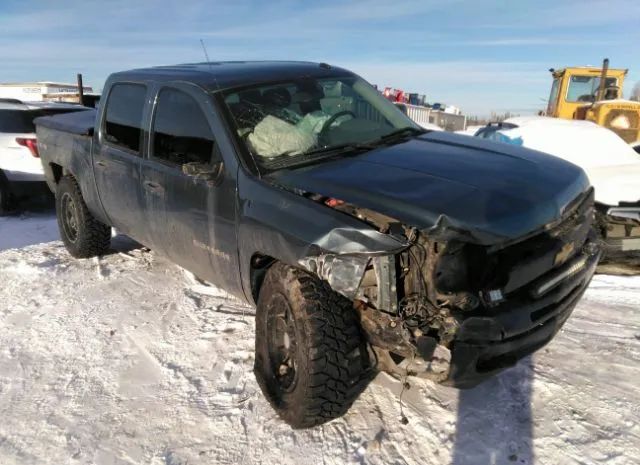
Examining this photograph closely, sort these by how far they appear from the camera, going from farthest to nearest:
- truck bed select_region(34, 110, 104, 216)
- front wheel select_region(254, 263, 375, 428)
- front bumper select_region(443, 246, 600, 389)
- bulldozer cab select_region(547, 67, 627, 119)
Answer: bulldozer cab select_region(547, 67, 627, 119) < truck bed select_region(34, 110, 104, 216) < front wheel select_region(254, 263, 375, 428) < front bumper select_region(443, 246, 600, 389)

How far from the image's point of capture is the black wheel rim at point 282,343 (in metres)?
2.92

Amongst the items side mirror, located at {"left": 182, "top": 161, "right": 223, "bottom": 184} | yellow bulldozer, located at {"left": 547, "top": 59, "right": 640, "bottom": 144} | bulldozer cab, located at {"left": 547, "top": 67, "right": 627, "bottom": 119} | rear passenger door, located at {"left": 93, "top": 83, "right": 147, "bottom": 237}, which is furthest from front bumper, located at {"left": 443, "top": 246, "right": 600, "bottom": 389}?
bulldozer cab, located at {"left": 547, "top": 67, "right": 627, "bottom": 119}

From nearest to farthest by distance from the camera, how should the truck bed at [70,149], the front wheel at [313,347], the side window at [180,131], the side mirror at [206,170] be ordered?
the front wheel at [313,347]
the side mirror at [206,170]
the side window at [180,131]
the truck bed at [70,149]

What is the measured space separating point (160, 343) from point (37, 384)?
2.71ft

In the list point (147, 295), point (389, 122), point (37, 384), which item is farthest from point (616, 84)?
point (37, 384)

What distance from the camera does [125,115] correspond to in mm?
4531

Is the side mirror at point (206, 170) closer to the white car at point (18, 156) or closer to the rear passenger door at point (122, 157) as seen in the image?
the rear passenger door at point (122, 157)

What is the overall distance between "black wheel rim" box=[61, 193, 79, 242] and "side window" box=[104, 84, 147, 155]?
4.40 feet

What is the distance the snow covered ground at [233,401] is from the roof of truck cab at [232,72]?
180 centimetres

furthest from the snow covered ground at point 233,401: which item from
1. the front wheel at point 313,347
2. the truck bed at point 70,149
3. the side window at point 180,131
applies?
the side window at point 180,131

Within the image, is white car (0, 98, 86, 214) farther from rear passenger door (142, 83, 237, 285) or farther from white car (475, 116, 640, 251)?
white car (475, 116, 640, 251)

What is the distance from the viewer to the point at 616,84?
48.3ft

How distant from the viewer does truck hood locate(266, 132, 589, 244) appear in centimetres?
242

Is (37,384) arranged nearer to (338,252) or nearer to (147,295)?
(147,295)
